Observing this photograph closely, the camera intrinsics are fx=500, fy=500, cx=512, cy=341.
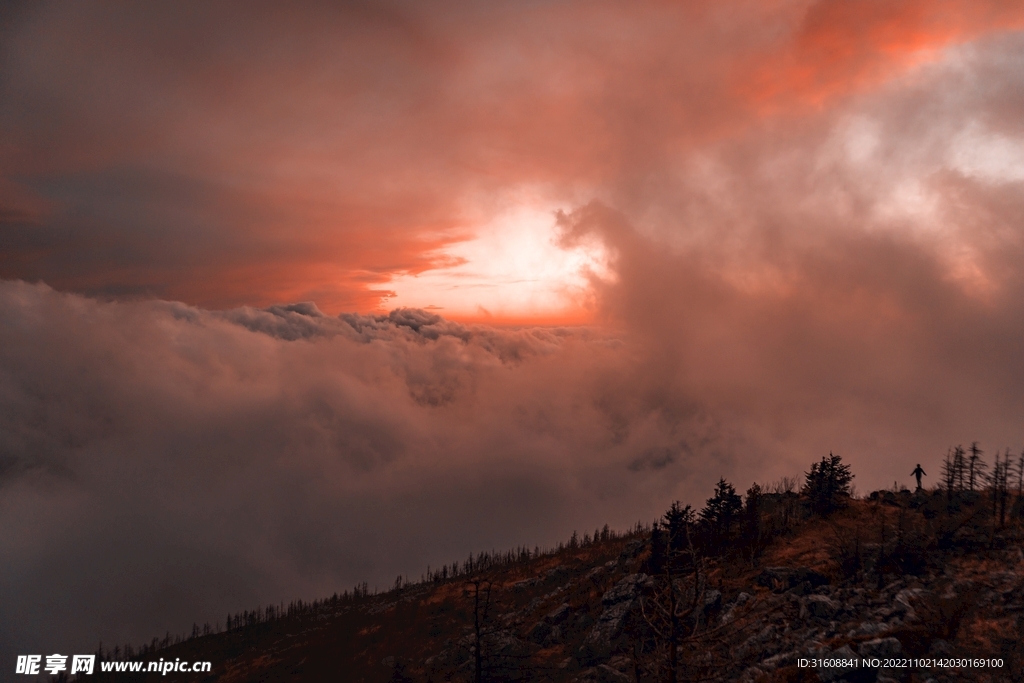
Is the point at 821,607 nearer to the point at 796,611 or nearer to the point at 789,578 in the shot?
the point at 796,611

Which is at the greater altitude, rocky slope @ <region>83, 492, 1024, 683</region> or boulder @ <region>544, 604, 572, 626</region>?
rocky slope @ <region>83, 492, 1024, 683</region>

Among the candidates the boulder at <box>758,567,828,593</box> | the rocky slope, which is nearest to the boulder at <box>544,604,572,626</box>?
the rocky slope

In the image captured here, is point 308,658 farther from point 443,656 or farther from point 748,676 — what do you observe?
point 748,676

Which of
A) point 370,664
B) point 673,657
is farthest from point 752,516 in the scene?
point 370,664

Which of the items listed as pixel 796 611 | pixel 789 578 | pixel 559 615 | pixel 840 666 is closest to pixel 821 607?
pixel 796 611

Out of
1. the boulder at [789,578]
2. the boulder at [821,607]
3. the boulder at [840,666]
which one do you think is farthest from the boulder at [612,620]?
the boulder at [840,666]

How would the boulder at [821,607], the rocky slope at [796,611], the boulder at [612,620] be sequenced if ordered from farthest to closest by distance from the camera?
the boulder at [612,620] < the boulder at [821,607] < the rocky slope at [796,611]

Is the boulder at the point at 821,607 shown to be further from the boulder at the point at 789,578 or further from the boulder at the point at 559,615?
the boulder at the point at 559,615

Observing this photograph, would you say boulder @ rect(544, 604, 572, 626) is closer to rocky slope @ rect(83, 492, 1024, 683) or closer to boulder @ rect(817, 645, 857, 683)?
rocky slope @ rect(83, 492, 1024, 683)

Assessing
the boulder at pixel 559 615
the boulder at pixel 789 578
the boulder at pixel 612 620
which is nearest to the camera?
the boulder at pixel 789 578

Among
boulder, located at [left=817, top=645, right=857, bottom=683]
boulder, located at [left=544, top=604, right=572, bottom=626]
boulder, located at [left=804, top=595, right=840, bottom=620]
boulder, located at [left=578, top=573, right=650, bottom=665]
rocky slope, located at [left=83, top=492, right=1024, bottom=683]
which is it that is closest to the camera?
rocky slope, located at [left=83, top=492, right=1024, bottom=683]

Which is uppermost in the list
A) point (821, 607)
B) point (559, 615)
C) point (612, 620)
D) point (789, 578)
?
point (789, 578)

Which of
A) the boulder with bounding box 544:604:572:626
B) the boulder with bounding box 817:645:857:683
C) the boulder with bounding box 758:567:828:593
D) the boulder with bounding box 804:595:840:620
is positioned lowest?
the boulder with bounding box 544:604:572:626

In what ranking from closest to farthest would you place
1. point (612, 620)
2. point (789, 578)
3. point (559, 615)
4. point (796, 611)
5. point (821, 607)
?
1. point (821, 607)
2. point (796, 611)
3. point (789, 578)
4. point (612, 620)
5. point (559, 615)
